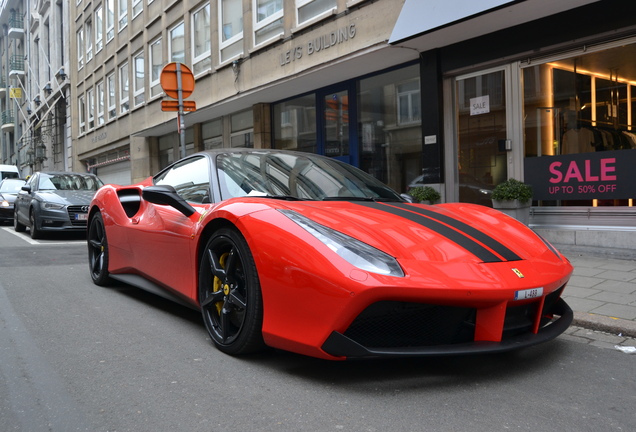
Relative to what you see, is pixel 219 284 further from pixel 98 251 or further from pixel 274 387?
pixel 98 251

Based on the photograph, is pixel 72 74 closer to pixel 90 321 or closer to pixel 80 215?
pixel 80 215

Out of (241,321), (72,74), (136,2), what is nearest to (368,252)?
(241,321)

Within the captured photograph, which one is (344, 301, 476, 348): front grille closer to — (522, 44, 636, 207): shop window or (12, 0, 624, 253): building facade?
(12, 0, 624, 253): building facade

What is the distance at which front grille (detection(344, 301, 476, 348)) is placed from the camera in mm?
2646

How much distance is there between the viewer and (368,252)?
272cm

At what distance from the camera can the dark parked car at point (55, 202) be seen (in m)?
10.5

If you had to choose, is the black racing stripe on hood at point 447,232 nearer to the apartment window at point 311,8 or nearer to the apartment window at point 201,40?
the apartment window at point 311,8

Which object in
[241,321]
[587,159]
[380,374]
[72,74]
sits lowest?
[380,374]

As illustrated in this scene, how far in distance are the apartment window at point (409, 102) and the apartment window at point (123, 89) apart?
16.2 metres

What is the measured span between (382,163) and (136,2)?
15.4 meters

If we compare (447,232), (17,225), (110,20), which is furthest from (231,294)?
(110,20)

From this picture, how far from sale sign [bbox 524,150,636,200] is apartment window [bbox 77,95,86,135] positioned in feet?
90.7

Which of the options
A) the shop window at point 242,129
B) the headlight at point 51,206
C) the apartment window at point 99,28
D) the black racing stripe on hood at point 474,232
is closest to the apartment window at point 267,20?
the shop window at point 242,129

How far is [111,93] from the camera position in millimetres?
26969
